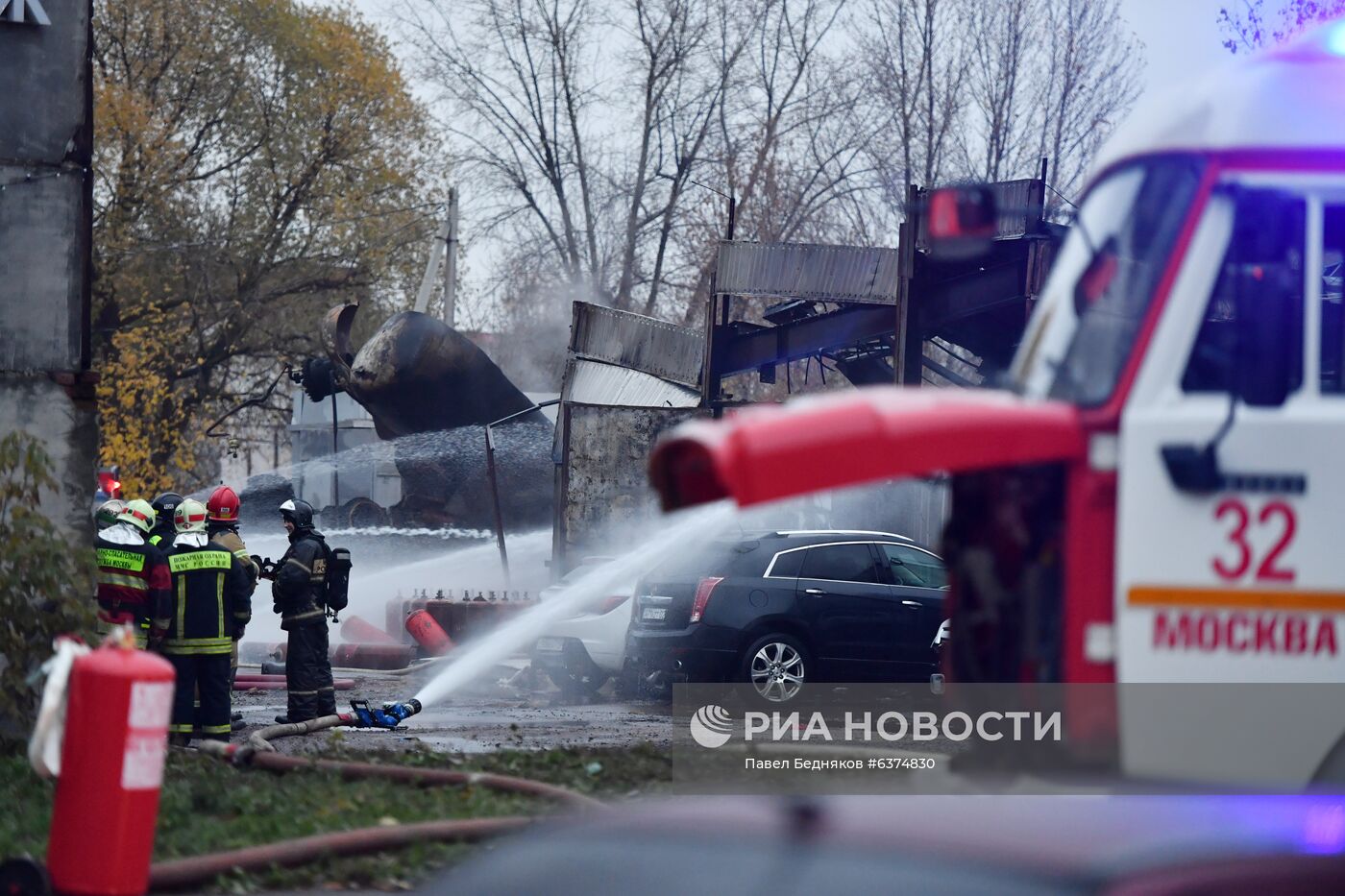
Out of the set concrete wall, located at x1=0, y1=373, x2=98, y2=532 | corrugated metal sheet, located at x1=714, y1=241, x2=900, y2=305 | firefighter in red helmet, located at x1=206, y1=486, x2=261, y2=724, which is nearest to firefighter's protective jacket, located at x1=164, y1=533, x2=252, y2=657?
firefighter in red helmet, located at x1=206, y1=486, x2=261, y2=724

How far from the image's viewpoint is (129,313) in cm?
3669

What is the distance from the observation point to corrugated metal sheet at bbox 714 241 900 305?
1962cm

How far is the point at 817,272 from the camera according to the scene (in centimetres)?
1989

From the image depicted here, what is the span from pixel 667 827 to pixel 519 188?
4401 cm

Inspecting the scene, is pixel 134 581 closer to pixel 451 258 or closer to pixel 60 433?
pixel 60 433

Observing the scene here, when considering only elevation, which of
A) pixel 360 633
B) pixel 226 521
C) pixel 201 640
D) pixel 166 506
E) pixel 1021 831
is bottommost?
pixel 360 633

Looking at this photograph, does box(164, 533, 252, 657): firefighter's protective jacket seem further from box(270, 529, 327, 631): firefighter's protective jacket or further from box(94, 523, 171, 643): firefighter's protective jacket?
box(270, 529, 327, 631): firefighter's protective jacket

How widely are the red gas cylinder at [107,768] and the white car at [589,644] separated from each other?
10149mm

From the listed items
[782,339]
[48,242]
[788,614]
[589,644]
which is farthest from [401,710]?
[782,339]

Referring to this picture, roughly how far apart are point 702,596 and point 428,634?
216 inches

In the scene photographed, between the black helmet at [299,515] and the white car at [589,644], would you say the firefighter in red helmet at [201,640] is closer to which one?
the black helmet at [299,515]

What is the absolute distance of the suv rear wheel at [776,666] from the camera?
1466 centimetres

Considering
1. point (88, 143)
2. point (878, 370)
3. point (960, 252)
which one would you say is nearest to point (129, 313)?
point (878, 370)

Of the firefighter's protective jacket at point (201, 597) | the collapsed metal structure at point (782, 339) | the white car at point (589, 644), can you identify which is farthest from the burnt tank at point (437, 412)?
the firefighter's protective jacket at point (201, 597)
